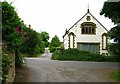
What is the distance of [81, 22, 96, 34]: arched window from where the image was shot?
5247 cm

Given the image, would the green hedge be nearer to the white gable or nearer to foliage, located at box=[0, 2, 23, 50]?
the white gable

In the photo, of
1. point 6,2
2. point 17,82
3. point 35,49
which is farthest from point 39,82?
point 35,49

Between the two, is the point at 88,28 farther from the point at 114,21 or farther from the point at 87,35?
the point at 114,21

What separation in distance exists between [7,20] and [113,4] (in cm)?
1284

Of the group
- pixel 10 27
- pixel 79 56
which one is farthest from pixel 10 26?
pixel 79 56

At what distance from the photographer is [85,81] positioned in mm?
17156

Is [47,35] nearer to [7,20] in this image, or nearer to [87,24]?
[87,24]

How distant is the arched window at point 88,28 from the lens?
52.5 meters

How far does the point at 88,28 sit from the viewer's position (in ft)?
173

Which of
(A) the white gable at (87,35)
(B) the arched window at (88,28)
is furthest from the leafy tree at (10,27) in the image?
(B) the arched window at (88,28)

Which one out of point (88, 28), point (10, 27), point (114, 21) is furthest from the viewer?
point (88, 28)

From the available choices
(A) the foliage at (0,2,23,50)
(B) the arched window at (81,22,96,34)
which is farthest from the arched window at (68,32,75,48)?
A: (A) the foliage at (0,2,23,50)

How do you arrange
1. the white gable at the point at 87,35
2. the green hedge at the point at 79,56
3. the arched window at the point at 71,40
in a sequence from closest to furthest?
the green hedge at the point at 79,56 < the white gable at the point at 87,35 < the arched window at the point at 71,40

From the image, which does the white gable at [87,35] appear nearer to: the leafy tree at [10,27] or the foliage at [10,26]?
the leafy tree at [10,27]
